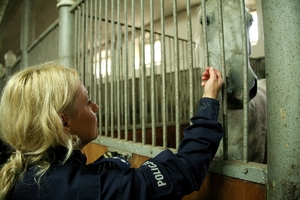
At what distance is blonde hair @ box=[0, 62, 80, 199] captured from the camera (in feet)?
1.85

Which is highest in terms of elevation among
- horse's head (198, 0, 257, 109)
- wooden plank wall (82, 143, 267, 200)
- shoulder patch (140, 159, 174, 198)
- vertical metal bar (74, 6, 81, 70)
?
vertical metal bar (74, 6, 81, 70)

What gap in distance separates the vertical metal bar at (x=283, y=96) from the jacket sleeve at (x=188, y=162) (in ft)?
0.43

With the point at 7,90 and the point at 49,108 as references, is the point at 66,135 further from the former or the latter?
the point at 7,90

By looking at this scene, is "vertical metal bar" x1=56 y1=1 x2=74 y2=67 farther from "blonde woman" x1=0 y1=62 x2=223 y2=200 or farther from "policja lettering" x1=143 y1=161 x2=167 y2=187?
"policja lettering" x1=143 y1=161 x2=167 y2=187

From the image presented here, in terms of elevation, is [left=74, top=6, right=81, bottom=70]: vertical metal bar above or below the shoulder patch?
above

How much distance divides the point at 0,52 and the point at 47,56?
6.36 m

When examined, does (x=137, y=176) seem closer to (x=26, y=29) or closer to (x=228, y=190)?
(x=228, y=190)

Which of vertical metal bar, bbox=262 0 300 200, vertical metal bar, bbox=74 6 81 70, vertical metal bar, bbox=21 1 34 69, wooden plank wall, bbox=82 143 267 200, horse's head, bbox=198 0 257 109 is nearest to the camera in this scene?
vertical metal bar, bbox=262 0 300 200

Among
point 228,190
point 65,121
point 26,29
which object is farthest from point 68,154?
point 26,29

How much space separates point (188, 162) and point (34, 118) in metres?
0.37

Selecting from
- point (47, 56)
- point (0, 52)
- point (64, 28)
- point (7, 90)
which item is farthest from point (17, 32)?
point (7, 90)

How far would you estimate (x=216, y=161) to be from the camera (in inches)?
26.5

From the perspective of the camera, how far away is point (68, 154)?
0.55 meters

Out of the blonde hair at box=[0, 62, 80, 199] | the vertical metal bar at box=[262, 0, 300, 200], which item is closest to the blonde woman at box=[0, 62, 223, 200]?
the blonde hair at box=[0, 62, 80, 199]
